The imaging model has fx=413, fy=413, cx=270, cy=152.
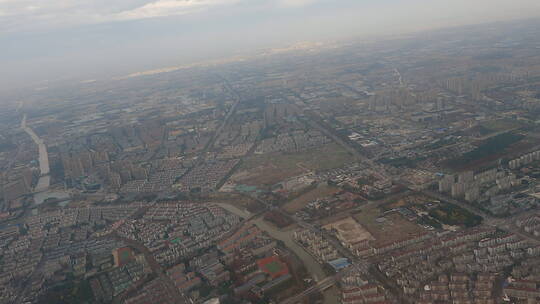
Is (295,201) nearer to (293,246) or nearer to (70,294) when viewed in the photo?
(293,246)

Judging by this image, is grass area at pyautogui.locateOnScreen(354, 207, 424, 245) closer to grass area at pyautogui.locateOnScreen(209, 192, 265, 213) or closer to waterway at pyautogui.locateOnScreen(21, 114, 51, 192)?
grass area at pyautogui.locateOnScreen(209, 192, 265, 213)

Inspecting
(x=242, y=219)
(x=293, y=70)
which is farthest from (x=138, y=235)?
(x=293, y=70)

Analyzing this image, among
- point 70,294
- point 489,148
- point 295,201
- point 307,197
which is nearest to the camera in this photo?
point 70,294

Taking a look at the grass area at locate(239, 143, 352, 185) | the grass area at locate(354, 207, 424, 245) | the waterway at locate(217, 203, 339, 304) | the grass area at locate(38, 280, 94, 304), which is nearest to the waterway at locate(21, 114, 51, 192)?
the grass area at locate(239, 143, 352, 185)

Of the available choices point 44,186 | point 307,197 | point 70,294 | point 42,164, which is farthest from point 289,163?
point 42,164

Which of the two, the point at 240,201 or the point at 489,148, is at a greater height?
the point at 489,148

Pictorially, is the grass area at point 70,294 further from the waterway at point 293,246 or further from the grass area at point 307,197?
the grass area at point 307,197

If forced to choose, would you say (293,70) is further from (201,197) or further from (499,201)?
(499,201)
